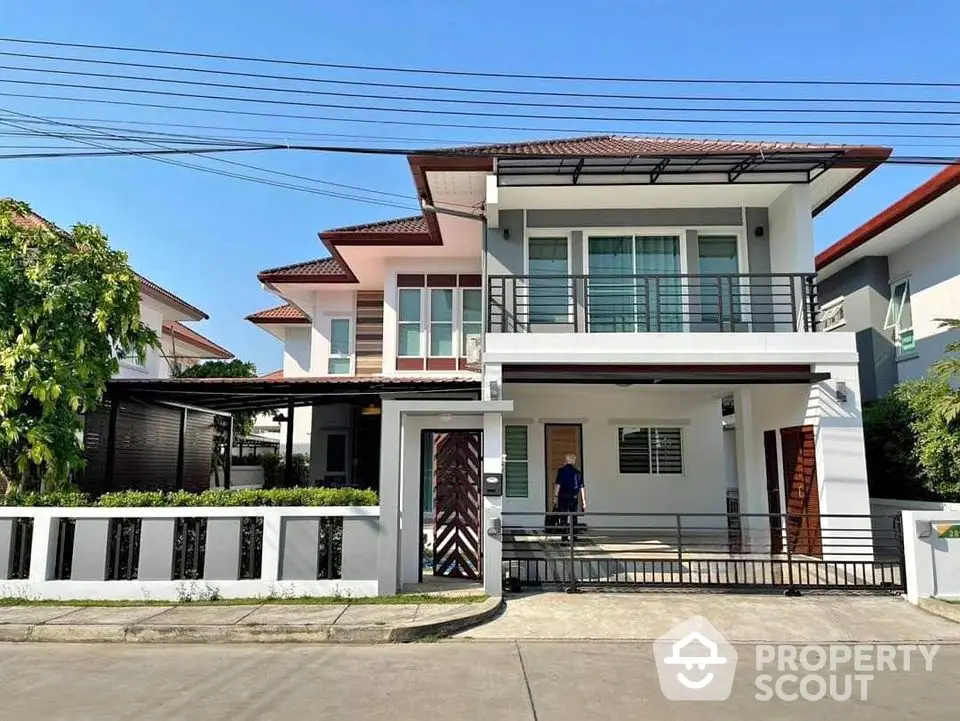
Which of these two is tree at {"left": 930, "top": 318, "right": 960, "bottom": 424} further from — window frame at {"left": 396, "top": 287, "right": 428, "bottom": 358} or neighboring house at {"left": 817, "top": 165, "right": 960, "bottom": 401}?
window frame at {"left": 396, "top": 287, "right": 428, "bottom": 358}

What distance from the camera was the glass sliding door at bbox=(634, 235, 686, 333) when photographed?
12270 mm

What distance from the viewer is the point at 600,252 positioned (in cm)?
1277

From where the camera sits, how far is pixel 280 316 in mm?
20938

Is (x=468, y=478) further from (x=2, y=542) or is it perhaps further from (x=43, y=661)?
(x=2, y=542)

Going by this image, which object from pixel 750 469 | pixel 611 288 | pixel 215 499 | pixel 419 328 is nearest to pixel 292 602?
pixel 215 499

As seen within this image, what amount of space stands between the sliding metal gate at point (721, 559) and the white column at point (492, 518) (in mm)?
330

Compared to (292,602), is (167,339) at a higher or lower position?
higher

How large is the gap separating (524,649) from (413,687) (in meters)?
1.53

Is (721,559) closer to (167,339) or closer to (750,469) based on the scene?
(750,469)

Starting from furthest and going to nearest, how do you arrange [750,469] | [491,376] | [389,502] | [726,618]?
[750,469] → [491,376] → [389,502] → [726,618]

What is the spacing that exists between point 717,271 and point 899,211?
351 centimetres

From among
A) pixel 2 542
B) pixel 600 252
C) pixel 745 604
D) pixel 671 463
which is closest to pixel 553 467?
pixel 671 463

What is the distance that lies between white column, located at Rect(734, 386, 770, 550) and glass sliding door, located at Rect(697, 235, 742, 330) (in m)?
1.51

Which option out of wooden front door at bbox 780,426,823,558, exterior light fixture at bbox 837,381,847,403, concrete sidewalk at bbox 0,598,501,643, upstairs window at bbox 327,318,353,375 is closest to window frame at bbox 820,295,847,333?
wooden front door at bbox 780,426,823,558
